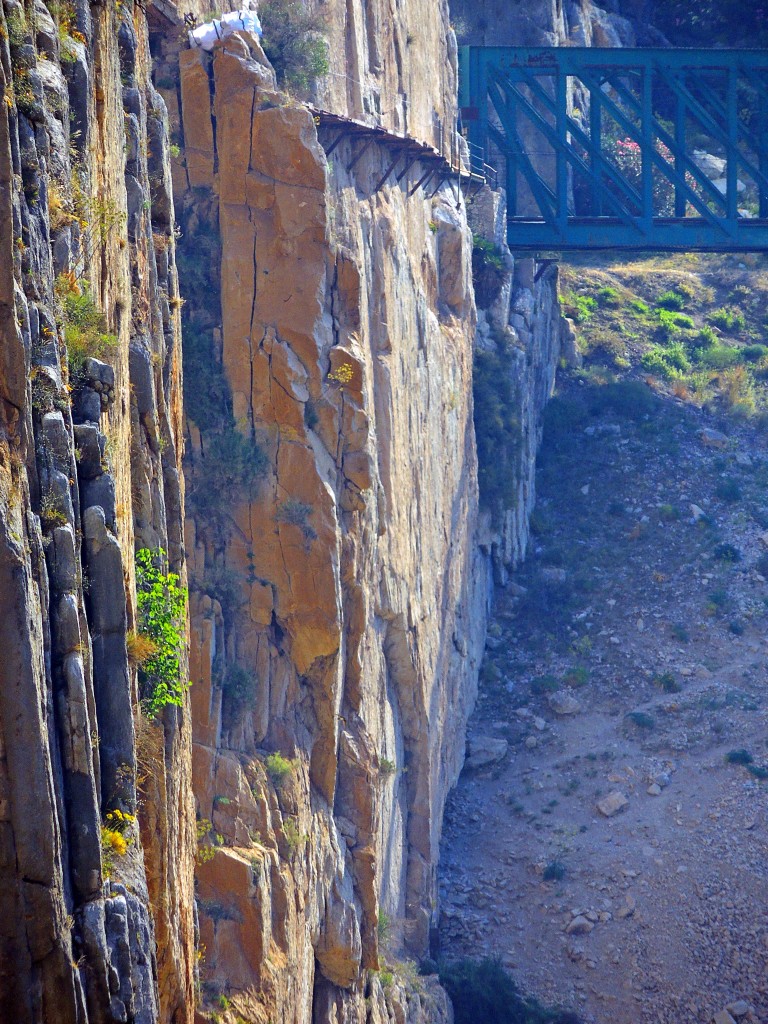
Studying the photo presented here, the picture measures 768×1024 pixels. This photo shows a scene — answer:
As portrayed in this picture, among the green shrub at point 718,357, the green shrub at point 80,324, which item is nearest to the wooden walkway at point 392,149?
the green shrub at point 80,324

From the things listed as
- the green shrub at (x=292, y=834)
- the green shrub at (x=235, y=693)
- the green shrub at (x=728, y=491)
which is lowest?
the green shrub at (x=292, y=834)

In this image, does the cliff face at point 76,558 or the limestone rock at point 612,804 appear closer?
the cliff face at point 76,558

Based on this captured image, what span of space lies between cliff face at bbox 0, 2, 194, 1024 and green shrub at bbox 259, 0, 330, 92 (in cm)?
791

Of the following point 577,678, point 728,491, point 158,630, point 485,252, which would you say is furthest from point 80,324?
point 728,491

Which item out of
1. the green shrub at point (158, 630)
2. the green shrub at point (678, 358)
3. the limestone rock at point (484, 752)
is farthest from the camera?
the green shrub at point (678, 358)

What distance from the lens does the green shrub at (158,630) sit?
11.7 meters

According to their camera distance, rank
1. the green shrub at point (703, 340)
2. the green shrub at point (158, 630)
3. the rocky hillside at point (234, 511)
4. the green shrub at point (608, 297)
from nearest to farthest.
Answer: the rocky hillside at point (234, 511) < the green shrub at point (158, 630) < the green shrub at point (703, 340) < the green shrub at point (608, 297)

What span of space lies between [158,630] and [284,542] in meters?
6.01

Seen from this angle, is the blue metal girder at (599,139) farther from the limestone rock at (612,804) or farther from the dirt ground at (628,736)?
the limestone rock at (612,804)

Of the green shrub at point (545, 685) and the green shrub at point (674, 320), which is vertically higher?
the green shrub at point (674, 320)

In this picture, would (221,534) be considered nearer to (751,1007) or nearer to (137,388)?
(137,388)

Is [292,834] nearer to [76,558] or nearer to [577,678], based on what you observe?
[76,558]

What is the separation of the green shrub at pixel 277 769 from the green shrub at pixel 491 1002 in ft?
27.4

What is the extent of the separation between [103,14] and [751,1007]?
19.6 meters
